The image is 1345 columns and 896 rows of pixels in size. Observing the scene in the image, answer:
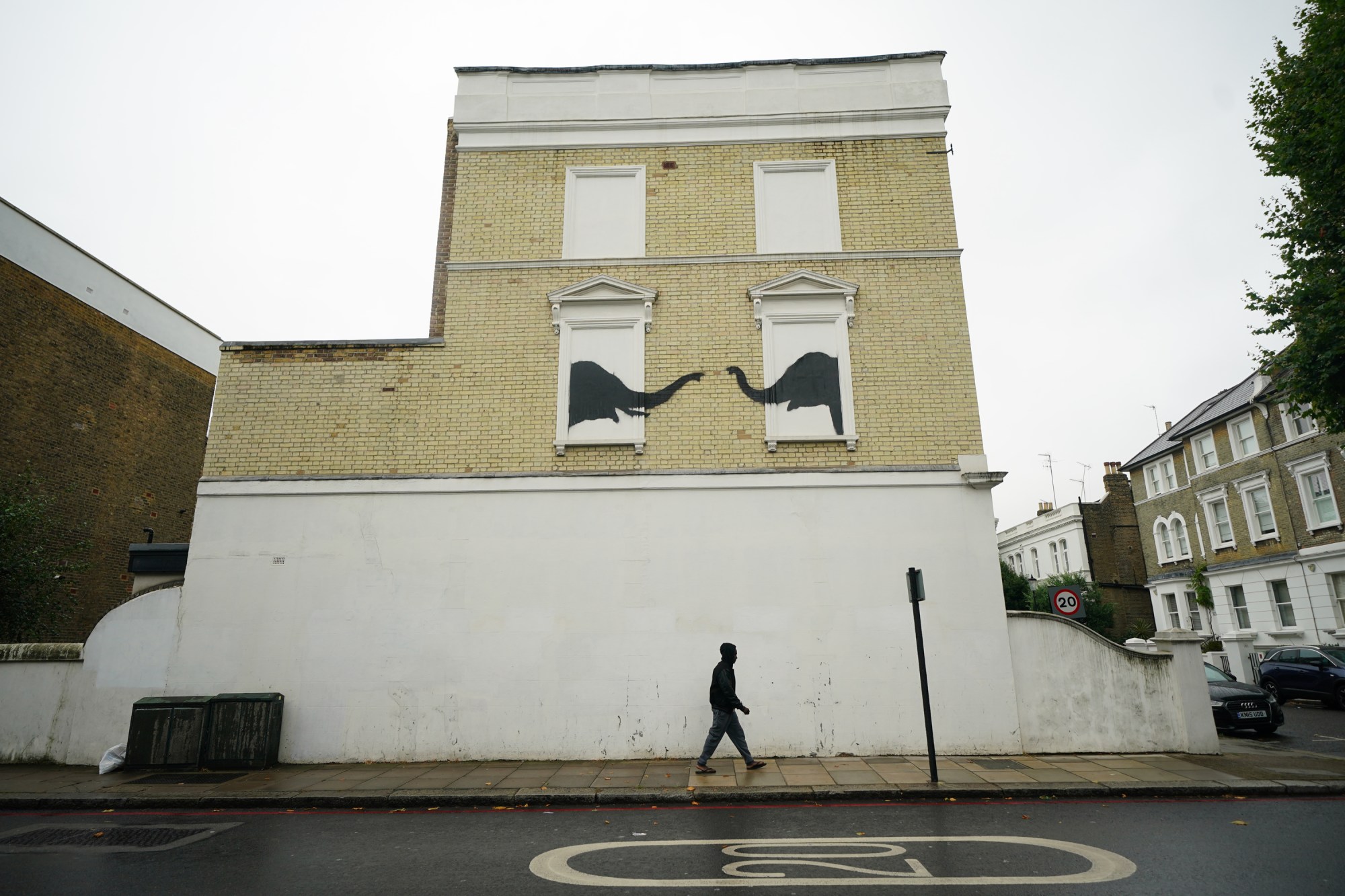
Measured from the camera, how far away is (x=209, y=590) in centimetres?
1088

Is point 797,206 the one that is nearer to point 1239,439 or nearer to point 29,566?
point 29,566

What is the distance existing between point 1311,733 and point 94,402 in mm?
28532

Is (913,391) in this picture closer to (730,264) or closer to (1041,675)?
(730,264)

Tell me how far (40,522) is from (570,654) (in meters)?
13.3

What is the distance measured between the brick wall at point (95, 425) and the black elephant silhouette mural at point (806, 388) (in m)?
16.9

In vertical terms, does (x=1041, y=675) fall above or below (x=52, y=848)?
above

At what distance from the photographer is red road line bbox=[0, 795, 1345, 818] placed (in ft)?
25.0

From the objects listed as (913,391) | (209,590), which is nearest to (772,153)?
(913,391)

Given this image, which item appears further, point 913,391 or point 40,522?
point 40,522

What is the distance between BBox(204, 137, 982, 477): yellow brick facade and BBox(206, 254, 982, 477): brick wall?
0.03 m

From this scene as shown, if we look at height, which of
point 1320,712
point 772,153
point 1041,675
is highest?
point 772,153

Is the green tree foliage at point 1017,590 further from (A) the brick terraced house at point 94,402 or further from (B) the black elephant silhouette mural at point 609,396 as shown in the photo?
(A) the brick terraced house at point 94,402

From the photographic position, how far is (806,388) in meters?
11.5

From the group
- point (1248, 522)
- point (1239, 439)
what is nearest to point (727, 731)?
point (1248, 522)
